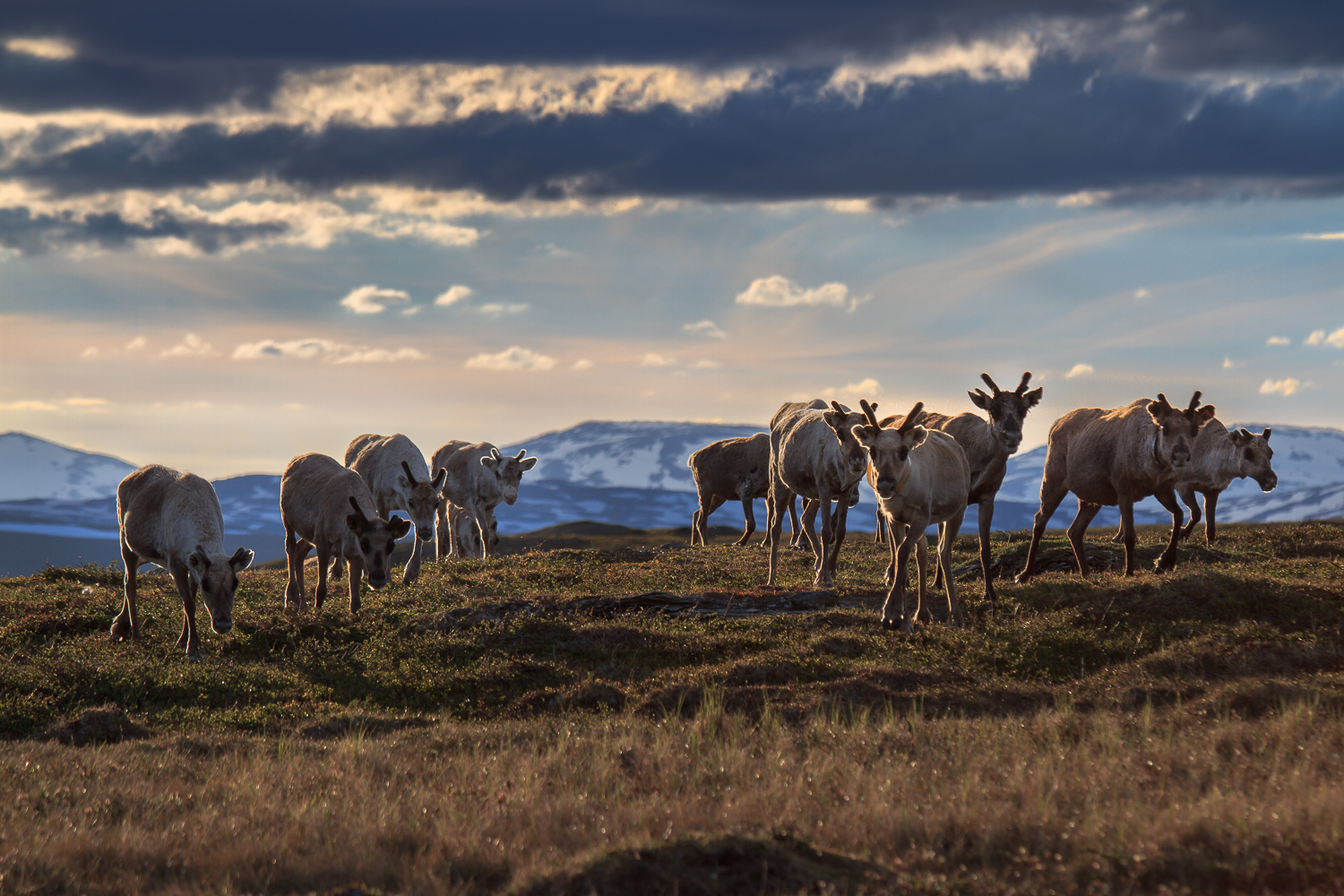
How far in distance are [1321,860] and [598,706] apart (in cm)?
799

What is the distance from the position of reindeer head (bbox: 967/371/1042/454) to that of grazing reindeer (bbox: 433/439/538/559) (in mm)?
16063

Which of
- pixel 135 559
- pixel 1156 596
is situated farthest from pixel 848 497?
pixel 135 559

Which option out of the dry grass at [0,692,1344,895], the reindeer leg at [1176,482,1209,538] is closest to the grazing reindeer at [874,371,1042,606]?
the dry grass at [0,692,1344,895]

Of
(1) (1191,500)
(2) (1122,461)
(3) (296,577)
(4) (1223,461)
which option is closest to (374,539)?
(3) (296,577)

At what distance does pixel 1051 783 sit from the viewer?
7.88 metres

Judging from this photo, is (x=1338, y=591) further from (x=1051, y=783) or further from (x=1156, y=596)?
(x=1051, y=783)

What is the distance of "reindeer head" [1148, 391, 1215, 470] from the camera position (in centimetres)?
1775

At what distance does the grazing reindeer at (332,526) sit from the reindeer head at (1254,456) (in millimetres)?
23050

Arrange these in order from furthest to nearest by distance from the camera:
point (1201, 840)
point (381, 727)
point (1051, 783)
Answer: point (381, 727)
point (1051, 783)
point (1201, 840)

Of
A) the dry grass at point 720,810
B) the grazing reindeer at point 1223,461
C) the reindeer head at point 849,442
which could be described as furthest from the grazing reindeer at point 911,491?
the grazing reindeer at point 1223,461

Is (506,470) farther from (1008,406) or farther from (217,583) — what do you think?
(1008,406)

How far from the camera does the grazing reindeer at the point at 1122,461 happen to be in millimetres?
18250

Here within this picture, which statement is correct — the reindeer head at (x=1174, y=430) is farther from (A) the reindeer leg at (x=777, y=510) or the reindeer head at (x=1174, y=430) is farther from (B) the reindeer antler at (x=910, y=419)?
(A) the reindeer leg at (x=777, y=510)

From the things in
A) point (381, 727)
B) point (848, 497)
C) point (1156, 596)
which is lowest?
point (381, 727)
